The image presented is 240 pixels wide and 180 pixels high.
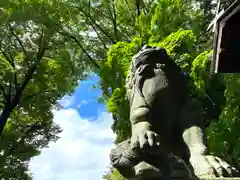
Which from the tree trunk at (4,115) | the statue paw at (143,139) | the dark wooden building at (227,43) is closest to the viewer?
the statue paw at (143,139)

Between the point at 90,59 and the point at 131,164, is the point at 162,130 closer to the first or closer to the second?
the point at 131,164

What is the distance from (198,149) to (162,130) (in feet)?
1.29

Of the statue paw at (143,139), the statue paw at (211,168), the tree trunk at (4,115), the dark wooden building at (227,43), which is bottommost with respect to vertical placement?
the statue paw at (211,168)

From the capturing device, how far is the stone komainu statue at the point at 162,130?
307 centimetres

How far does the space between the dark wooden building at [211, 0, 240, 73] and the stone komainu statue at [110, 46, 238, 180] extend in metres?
0.73

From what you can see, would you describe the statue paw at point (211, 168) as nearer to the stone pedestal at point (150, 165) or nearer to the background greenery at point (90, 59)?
the stone pedestal at point (150, 165)

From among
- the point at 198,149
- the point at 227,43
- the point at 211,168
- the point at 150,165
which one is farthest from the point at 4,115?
the point at 211,168

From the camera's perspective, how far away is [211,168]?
10.00ft

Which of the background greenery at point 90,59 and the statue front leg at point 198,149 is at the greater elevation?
the background greenery at point 90,59

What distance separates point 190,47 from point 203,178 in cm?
776

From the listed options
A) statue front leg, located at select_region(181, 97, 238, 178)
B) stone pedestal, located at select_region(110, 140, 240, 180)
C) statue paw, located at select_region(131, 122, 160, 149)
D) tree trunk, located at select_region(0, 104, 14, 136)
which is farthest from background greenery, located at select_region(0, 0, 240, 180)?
stone pedestal, located at select_region(110, 140, 240, 180)

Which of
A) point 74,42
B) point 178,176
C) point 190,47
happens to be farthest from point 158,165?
point 74,42

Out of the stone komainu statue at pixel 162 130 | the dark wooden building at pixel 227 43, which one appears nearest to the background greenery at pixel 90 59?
the dark wooden building at pixel 227 43

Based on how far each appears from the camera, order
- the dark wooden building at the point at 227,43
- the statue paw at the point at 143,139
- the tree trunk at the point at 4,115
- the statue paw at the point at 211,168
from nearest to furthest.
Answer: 1. the statue paw at the point at 211,168
2. the statue paw at the point at 143,139
3. the dark wooden building at the point at 227,43
4. the tree trunk at the point at 4,115
